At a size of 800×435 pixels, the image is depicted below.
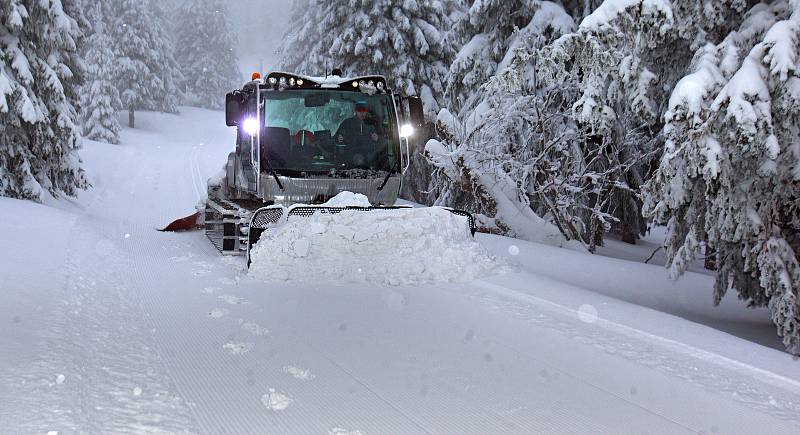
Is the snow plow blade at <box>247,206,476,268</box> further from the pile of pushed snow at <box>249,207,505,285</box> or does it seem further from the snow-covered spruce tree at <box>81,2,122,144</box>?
the snow-covered spruce tree at <box>81,2,122,144</box>

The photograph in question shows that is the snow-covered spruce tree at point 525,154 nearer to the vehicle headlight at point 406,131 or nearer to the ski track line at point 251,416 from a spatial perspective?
the vehicle headlight at point 406,131

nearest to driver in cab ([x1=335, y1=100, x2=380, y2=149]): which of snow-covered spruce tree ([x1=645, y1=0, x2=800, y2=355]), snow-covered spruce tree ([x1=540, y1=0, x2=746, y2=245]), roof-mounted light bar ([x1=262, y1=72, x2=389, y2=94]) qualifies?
roof-mounted light bar ([x1=262, y1=72, x2=389, y2=94])

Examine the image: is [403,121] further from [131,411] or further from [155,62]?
[155,62]

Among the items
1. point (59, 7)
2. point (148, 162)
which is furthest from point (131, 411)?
A: point (148, 162)

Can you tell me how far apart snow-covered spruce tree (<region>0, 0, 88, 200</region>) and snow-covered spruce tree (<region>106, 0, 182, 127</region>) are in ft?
100

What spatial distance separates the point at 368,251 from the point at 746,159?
3.98 meters

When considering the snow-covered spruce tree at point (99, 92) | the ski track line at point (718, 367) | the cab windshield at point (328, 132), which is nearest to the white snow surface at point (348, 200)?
the cab windshield at point (328, 132)

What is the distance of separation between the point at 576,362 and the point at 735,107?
2.84 metres

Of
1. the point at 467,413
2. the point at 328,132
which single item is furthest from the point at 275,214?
the point at 467,413

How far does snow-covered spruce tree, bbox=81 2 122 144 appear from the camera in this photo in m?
39.2

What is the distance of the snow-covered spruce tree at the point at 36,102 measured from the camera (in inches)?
547

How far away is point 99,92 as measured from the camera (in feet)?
132

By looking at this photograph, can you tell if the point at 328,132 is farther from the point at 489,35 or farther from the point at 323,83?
the point at 489,35

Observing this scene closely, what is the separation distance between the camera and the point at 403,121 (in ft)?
31.3
